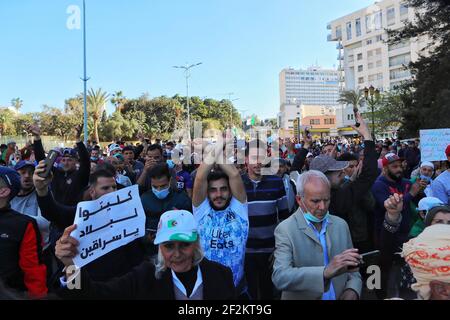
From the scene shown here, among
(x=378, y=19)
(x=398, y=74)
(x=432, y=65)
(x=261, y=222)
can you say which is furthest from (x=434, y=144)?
(x=378, y=19)

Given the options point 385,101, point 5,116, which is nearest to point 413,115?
point 385,101

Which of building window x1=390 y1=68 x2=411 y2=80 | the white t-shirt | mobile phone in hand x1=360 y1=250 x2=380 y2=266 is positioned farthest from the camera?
building window x1=390 y1=68 x2=411 y2=80

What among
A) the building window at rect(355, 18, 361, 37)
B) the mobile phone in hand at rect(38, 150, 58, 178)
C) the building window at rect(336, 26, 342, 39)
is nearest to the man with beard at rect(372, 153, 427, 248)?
the mobile phone in hand at rect(38, 150, 58, 178)

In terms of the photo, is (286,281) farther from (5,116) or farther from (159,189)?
(5,116)

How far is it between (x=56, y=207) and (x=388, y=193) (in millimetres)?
3374

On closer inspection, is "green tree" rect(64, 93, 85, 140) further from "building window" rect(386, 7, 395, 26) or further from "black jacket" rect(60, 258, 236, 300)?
"building window" rect(386, 7, 395, 26)

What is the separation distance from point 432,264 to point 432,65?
63.9ft

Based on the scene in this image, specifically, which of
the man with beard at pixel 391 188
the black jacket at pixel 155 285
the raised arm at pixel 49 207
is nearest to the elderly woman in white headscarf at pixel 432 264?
the black jacket at pixel 155 285

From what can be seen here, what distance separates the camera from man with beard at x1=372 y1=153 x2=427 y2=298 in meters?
3.02

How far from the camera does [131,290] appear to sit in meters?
2.31

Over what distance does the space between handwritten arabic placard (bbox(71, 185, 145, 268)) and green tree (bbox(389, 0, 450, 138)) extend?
54.4 ft

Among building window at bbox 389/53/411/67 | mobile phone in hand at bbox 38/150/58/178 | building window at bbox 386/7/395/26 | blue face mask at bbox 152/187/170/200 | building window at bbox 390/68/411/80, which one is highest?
building window at bbox 386/7/395/26

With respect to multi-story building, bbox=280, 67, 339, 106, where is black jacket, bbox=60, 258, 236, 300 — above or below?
below

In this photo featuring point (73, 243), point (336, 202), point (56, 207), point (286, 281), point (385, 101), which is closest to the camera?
point (73, 243)
